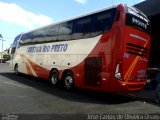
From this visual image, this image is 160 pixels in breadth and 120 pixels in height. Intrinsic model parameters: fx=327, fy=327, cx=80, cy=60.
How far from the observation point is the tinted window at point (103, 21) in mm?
13021

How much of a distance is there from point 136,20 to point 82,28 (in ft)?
9.10

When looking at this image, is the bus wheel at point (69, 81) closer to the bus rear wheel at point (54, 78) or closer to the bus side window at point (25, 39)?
the bus rear wheel at point (54, 78)

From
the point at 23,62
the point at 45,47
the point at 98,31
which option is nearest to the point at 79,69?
the point at 98,31

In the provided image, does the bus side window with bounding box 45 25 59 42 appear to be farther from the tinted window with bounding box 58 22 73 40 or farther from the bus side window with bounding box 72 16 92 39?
the bus side window with bounding box 72 16 92 39

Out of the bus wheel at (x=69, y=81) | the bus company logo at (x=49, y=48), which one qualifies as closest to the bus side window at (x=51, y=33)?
the bus company logo at (x=49, y=48)

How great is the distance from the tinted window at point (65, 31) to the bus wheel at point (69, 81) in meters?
1.82

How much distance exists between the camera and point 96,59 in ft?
44.6

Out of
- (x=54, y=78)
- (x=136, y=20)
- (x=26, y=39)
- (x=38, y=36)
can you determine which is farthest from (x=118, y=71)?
(x=26, y=39)

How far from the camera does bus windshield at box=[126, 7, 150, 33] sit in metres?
12.8

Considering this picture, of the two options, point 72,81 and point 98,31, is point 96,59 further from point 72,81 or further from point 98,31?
point 72,81

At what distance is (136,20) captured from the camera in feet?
43.4

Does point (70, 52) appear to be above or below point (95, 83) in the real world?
above

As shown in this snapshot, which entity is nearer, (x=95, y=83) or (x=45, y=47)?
(x=95, y=83)

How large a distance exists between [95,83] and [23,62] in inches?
406
